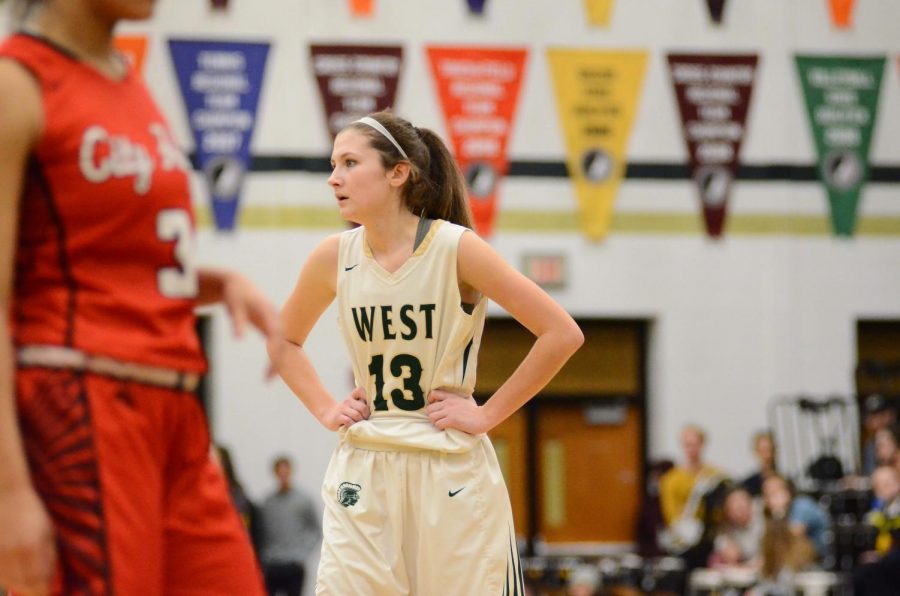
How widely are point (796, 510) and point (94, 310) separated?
942cm

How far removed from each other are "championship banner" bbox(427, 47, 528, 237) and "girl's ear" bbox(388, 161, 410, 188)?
964cm

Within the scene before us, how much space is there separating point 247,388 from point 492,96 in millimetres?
3583

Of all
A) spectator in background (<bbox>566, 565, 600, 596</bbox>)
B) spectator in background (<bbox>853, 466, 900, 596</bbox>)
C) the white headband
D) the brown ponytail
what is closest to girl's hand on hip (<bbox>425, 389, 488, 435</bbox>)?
the brown ponytail

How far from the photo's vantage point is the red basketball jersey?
256 centimetres

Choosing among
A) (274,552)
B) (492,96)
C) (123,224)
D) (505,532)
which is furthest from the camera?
(492,96)

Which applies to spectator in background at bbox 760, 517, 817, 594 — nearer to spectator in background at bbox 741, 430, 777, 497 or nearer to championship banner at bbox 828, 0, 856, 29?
spectator in background at bbox 741, 430, 777, 497

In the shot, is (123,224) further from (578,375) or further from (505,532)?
(578,375)

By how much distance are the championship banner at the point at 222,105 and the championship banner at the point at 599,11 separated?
3.13m

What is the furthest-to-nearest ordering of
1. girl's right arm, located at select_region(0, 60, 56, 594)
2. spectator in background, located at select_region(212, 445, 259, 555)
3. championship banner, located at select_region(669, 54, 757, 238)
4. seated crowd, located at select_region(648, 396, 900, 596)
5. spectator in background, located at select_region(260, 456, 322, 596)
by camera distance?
championship banner, located at select_region(669, 54, 757, 238), spectator in background, located at select_region(260, 456, 322, 596), spectator in background, located at select_region(212, 445, 259, 555), seated crowd, located at select_region(648, 396, 900, 596), girl's right arm, located at select_region(0, 60, 56, 594)

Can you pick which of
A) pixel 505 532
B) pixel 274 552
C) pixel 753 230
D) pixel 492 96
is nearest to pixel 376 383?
pixel 505 532

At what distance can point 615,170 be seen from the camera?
Answer: 48.0 feet

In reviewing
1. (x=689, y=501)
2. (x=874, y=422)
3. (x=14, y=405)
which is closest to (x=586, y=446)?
(x=689, y=501)

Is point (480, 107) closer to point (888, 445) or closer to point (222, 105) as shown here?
point (222, 105)

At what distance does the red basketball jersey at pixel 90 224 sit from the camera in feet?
8.41
